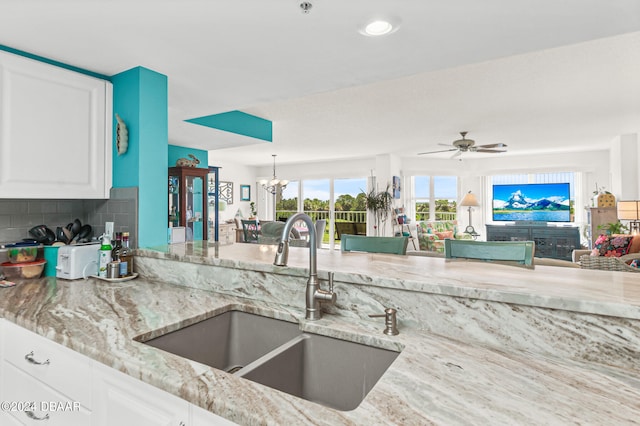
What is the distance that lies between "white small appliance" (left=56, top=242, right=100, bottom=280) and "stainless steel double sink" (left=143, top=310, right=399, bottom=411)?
1044mm

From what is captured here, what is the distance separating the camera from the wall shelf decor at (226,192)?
8.59 meters

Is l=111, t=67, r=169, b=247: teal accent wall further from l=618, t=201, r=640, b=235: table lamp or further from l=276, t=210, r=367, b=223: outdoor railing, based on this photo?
l=276, t=210, r=367, b=223: outdoor railing

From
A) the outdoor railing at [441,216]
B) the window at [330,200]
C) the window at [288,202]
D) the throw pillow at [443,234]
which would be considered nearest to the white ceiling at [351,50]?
the throw pillow at [443,234]

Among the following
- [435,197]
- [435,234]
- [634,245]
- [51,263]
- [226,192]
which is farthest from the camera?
[226,192]

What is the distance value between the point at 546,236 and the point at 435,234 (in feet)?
8.07

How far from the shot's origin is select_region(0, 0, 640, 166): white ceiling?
1562 mm

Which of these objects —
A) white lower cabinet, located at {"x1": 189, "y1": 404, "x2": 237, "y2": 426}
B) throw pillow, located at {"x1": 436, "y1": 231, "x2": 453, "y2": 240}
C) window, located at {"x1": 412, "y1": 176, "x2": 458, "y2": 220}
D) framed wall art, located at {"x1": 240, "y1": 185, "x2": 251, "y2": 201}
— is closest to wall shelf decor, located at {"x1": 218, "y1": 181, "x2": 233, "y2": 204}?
Result: framed wall art, located at {"x1": 240, "y1": 185, "x2": 251, "y2": 201}

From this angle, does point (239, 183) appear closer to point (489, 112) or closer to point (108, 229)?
point (489, 112)

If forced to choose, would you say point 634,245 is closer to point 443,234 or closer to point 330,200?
point 443,234

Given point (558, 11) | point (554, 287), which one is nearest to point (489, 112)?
point (558, 11)

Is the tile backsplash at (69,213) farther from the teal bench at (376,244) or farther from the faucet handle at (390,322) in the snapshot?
the faucet handle at (390,322)

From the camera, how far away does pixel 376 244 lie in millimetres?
2084

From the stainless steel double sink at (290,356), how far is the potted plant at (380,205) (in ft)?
21.4

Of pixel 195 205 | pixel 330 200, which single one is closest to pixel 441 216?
pixel 330 200
